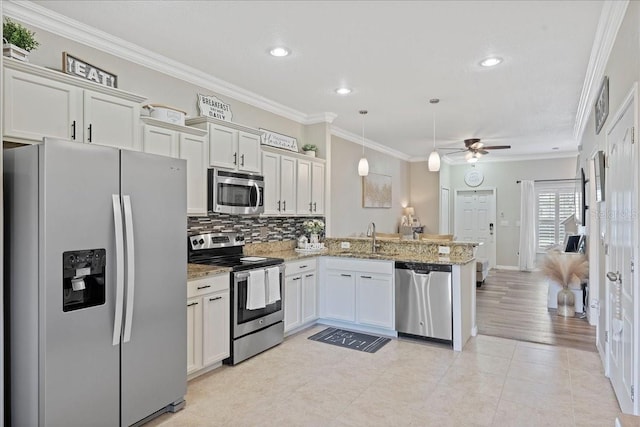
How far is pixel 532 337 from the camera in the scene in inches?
170

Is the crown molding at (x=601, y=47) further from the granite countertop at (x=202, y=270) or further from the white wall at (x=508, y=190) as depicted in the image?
the white wall at (x=508, y=190)

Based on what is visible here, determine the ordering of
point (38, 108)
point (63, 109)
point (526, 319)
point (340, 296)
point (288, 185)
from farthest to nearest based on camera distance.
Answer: point (526, 319)
point (288, 185)
point (340, 296)
point (63, 109)
point (38, 108)

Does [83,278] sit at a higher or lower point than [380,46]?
lower

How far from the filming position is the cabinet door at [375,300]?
4.35m

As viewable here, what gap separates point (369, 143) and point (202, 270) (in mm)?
4986

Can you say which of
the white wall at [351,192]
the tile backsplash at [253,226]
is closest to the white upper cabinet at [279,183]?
the tile backsplash at [253,226]

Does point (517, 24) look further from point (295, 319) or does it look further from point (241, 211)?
point (295, 319)

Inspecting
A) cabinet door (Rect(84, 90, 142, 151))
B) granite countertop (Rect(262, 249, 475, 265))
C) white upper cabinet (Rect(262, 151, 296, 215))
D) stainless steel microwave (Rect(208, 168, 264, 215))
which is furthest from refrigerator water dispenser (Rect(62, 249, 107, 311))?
white upper cabinet (Rect(262, 151, 296, 215))

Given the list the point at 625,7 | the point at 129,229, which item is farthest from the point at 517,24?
the point at 129,229

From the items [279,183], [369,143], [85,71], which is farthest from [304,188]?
[369,143]

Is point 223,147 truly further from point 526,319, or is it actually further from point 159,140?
point 526,319

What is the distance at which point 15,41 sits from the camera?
7.89 ft

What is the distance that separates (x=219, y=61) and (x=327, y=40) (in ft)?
3.51

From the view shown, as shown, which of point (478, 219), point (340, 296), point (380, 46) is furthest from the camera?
point (478, 219)
